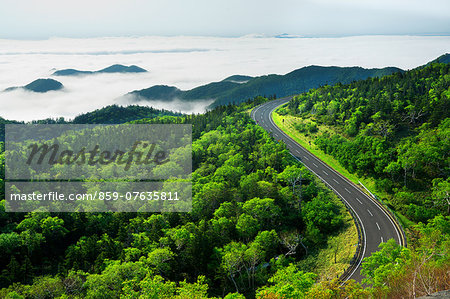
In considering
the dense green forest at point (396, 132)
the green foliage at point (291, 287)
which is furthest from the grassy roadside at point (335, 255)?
the dense green forest at point (396, 132)

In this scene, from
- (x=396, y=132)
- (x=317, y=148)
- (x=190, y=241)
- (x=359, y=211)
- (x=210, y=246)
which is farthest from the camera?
(x=317, y=148)

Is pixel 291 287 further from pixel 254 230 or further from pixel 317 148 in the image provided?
pixel 317 148

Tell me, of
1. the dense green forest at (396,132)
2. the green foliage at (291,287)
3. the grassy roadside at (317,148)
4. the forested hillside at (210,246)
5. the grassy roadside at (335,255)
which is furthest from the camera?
the grassy roadside at (317,148)

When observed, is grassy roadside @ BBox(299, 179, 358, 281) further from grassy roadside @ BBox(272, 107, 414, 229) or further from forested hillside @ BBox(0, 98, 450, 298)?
grassy roadside @ BBox(272, 107, 414, 229)

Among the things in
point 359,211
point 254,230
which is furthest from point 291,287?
point 359,211

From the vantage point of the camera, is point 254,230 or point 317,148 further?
point 317,148

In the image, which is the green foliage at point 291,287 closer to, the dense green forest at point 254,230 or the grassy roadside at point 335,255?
the dense green forest at point 254,230
